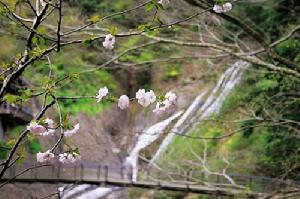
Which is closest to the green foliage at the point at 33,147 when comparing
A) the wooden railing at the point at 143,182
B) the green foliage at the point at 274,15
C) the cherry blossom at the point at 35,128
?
the wooden railing at the point at 143,182

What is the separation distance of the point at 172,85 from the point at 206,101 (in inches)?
103

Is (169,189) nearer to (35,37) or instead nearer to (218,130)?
(218,130)

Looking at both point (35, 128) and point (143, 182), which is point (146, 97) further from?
point (143, 182)

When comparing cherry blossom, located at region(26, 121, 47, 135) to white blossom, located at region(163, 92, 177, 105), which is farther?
white blossom, located at region(163, 92, 177, 105)

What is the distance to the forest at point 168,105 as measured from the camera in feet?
21.1

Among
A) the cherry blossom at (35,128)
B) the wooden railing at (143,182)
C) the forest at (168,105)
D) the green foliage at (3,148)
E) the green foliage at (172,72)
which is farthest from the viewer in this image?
the green foliage at (172,72)

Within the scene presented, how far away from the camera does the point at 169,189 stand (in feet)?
34.0

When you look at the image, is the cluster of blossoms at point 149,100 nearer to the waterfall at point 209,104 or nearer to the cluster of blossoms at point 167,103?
the cluster of blossoms at point 167,103

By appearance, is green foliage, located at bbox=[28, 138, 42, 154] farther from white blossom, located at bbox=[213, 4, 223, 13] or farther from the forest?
white blossom, located at bbox=[213, 4, 223, 13]

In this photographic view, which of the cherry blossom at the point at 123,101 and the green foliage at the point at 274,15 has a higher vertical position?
the green foliage at the point at 274,15

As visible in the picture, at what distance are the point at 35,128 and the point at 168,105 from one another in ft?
3.13

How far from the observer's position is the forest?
6.44 m

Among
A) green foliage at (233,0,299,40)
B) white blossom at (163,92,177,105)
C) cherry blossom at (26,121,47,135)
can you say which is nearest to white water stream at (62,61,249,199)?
green foliage at (233,0,299,40)

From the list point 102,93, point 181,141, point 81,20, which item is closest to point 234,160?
point 181,141
